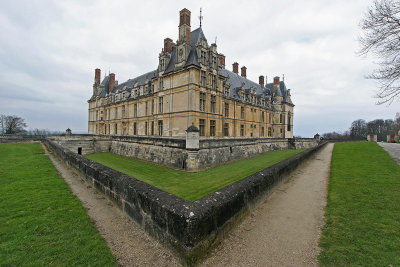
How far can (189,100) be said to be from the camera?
18703 mm

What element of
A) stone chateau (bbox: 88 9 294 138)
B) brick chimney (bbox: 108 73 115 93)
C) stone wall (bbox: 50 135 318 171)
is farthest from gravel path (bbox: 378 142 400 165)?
brick chimney (bbox: 108 73 115 93)

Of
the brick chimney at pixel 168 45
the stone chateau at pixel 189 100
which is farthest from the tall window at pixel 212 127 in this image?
the brick chimney at pixel 168 45

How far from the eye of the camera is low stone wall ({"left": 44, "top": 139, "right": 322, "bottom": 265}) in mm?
2746

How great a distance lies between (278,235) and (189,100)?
53.3 feet

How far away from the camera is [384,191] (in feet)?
19.1

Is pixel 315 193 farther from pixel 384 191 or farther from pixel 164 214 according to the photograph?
pixel 164 214

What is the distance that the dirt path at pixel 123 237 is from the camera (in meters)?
2.80

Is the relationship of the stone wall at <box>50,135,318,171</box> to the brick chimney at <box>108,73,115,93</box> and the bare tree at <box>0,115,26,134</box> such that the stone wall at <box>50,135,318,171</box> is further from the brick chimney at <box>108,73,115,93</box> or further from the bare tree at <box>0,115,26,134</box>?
the bare tree at <box>0,115,26,134</box>

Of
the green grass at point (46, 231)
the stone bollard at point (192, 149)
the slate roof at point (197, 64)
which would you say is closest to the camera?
the green grass at point (46, 231)

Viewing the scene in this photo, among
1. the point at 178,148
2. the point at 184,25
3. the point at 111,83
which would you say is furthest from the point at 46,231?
Answer: the point at 111,83

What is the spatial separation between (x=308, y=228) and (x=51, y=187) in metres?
7.53

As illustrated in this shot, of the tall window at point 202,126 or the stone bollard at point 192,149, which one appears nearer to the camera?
the stone bollard at point 192,149

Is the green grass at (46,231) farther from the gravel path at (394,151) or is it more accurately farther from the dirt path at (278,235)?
the gravel path at (394,151)

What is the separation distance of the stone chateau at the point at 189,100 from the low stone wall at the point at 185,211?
1426 centimetres
